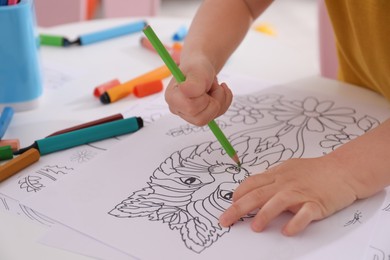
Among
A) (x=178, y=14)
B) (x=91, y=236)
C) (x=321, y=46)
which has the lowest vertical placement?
(x=178, y=14)

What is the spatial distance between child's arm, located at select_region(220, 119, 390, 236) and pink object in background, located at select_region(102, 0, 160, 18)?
2.53 feet

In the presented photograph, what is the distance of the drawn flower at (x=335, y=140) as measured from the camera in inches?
21.6

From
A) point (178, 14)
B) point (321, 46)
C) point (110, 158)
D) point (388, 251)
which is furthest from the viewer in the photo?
Answer: point (178, 14)

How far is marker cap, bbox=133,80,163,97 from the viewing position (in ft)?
2.17

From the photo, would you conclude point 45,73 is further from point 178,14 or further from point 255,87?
point 178,14

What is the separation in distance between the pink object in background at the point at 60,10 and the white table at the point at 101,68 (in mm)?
229

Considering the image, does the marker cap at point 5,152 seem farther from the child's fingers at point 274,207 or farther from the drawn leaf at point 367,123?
the drawn leaf at point 367,123

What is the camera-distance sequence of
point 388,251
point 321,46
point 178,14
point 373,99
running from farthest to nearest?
1. point 178,14
2. point 321,46
3. point 373,99
4. point 388,251

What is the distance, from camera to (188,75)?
543 millimetres

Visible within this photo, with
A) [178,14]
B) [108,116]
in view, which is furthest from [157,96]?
[178,14]

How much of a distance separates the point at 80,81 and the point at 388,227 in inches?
16.6

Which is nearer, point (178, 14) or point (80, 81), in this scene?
point (80, 81)

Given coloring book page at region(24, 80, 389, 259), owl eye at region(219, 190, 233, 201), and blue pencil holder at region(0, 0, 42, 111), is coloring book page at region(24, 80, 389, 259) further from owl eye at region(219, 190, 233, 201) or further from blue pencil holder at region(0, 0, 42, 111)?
blue pencil holder at region(0, 0, 42, 111)

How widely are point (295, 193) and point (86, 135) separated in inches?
9.0
